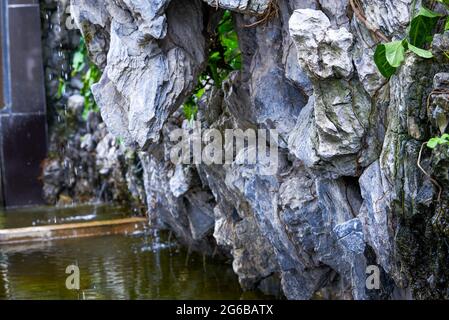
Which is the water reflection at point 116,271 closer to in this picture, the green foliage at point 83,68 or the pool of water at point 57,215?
the pool of water at point 57,215

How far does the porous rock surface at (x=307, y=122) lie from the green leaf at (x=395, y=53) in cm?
11

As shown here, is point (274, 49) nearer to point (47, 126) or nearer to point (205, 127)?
point (205, 127)

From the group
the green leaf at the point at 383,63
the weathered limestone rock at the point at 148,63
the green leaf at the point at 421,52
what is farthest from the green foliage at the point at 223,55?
the green leaf at the point at 421,52

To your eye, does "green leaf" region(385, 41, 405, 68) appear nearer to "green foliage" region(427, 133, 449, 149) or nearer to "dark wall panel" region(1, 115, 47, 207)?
"green foliage" region(427, 133, 449, 149)

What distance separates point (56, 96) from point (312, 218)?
10.4m

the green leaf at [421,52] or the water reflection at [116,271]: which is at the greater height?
the green leaf at [421,52]

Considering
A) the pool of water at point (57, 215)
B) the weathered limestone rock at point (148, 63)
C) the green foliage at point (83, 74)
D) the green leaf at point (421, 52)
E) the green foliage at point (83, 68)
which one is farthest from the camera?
the green foliage at point (83, 68)

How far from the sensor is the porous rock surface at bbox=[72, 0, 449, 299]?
4332mm

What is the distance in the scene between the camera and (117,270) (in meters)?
8.43

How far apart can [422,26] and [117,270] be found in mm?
5215

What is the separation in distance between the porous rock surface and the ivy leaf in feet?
0.43

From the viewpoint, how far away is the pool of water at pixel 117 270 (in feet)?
24.9

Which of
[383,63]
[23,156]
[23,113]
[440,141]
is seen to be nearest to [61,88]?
[23,113]
